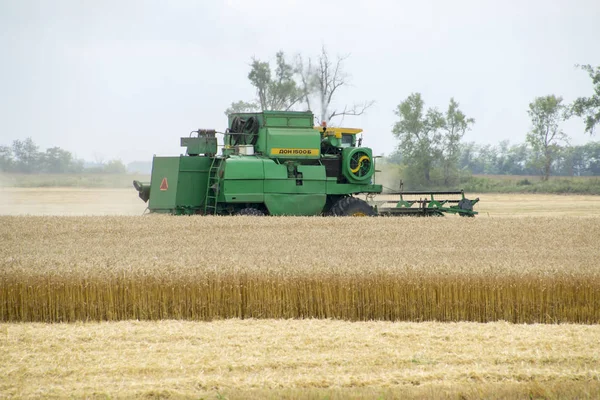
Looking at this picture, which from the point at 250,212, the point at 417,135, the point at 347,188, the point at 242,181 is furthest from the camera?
the point at 417,135

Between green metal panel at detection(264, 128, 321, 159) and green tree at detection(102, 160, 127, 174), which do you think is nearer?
green metal panel at detection(264, 128, 321, 159)

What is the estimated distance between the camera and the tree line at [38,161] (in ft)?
181

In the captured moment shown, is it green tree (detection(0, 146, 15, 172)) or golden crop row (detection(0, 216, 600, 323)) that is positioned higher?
green tree (detection(0, 146, 15, 172))

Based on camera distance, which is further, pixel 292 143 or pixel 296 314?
pixel 292 143

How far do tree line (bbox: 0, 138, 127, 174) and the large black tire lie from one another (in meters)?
39.2

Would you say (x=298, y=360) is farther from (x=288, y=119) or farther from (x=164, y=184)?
(x=288, y=119)

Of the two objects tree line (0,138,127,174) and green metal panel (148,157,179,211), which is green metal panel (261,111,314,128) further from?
tree line (0,138,127,174)

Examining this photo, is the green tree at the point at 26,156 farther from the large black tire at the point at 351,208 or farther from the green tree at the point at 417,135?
the large black tire at the point at 351,208

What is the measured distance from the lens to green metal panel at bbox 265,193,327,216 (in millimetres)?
Answer: 18797

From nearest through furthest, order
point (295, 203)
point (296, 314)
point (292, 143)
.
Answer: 1. point (296, 314)
2. point (295, 203)
3. point (292, 143)

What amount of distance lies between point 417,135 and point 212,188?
37.5 m

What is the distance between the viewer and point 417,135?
179ft

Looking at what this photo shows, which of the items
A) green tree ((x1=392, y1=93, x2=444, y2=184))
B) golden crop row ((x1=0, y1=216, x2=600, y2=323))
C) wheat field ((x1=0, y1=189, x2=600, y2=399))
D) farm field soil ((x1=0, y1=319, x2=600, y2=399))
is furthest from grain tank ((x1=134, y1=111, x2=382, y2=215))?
green tree ((x1=392, y1=93, x2=444, y2=184))

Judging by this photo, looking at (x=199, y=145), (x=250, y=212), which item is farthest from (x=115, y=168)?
(x=250, y=212)
